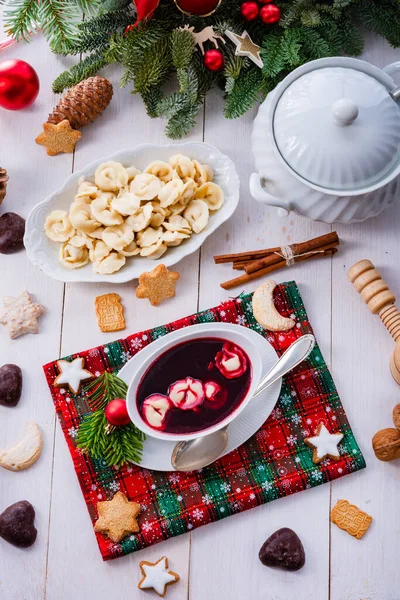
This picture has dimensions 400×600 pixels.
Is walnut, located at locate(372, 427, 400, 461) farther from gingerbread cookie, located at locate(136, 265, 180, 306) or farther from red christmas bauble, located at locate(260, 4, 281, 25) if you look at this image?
red christmas bauble, located at locate(260, 4, 281, 25)

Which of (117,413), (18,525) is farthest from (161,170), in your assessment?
(18,525)

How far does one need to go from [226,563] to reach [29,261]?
0.68 metres

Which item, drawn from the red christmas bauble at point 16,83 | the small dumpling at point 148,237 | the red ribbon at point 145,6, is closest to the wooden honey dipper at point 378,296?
the small dumpling at point 148,237

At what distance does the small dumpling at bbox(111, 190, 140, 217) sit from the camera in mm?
1392

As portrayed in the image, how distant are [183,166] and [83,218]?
214 mm

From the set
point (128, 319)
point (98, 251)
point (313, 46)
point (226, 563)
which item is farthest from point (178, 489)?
point (313, 46)

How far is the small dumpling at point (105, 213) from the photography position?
1391mm

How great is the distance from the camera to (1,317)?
4.66 ft

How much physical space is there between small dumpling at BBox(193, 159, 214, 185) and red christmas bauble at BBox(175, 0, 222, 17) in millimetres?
269

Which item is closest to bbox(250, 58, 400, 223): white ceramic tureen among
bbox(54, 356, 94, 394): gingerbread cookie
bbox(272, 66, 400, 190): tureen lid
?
bbox(272, 66, 400, 190): tureen lid

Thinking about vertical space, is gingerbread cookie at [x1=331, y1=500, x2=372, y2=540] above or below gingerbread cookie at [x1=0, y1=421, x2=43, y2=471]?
below

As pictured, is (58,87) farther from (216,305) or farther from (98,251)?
(216,305)

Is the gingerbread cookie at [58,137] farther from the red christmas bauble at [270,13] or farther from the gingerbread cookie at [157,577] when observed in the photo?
the gingerbread cookie at [157,577]

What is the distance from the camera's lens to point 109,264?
54.7 inches
